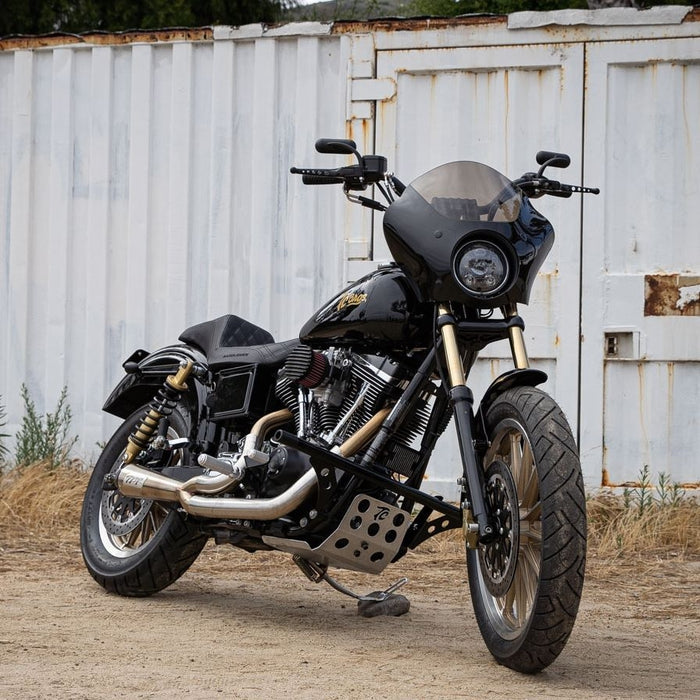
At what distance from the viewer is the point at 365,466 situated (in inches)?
147

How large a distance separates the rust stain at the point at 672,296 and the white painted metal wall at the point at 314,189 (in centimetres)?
6

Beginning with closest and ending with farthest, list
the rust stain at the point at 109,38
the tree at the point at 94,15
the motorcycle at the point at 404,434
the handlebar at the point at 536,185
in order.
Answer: the motorcycle at the point at 404,434 → the handlebar at the point at 536,185 → the rust stain at the point at 109,38 → the tree at the point at 94,15

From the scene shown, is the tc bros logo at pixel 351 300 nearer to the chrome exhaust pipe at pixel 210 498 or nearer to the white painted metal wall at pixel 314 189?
the chrome exhaust pipe at pixel 210 498

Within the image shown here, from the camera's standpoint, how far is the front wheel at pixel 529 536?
10.4ft

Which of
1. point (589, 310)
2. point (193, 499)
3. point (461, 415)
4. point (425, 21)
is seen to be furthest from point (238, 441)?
point (425, 21)

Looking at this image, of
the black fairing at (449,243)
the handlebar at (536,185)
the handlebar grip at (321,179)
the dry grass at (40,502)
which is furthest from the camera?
the dry grass at (40,502)

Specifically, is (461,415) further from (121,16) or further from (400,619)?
(121,16)

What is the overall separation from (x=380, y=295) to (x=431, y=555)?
7.50 ft

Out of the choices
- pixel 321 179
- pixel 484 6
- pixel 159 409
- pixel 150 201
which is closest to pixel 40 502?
pixel 150 201

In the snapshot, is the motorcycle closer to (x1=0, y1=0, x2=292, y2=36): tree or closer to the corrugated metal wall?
the corrugated metal wall

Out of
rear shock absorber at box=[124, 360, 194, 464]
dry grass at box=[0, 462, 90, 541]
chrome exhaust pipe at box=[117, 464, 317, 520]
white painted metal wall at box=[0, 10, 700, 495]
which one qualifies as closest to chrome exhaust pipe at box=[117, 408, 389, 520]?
chrome exhaust pipe at box=[117, 464, 317, 520]

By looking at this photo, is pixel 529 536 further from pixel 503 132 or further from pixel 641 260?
pixel 503 132

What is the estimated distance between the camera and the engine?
3842 millimetres

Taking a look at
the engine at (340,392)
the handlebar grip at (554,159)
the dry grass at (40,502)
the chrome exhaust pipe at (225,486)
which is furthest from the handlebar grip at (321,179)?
the dry grass at (40,502)
